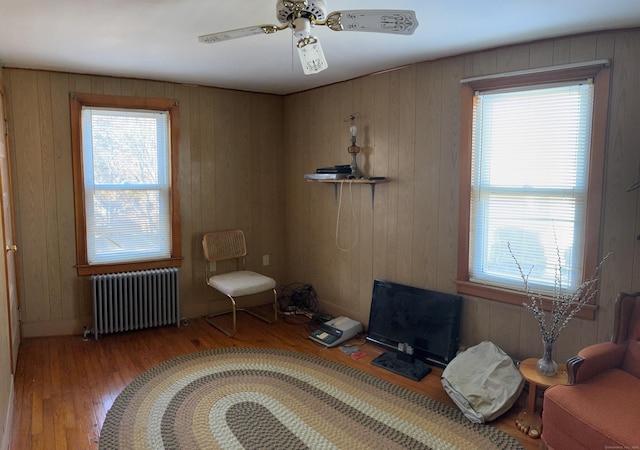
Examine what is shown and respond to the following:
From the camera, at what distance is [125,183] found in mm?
3873

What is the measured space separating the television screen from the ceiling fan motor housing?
7.31ft

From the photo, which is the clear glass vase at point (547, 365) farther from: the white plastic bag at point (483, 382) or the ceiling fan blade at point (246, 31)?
the ceiling fan blade at point (246, 31)

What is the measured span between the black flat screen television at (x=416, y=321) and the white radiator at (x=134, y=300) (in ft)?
6.13

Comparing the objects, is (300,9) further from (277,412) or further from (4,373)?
(4,373)

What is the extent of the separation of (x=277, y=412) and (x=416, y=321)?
4.30 feet

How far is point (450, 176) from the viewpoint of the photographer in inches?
125

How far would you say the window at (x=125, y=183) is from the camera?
373 centimetres

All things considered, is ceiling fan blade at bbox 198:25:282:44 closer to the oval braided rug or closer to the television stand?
the oval braided rug

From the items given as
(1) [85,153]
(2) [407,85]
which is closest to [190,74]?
(1) [85,153]

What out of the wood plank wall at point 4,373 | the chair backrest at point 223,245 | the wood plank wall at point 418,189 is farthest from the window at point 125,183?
the wood plank wall at point 418,189

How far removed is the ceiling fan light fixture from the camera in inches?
74.2

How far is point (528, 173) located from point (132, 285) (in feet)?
10.8

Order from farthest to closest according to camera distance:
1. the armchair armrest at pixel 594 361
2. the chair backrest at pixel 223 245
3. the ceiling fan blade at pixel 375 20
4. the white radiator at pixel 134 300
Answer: the chair backrest at pixel 223 245 < the white radiator at pixel 134 300 < the armchair armrest at pixel 594 361 < the ceiling fan blade at pixel 375 20

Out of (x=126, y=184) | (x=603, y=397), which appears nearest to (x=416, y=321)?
(x=603, y=397)
